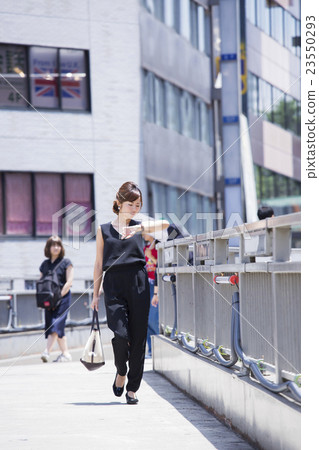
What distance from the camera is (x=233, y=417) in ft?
23.0

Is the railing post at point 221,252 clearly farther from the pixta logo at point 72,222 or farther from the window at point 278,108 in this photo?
the window at point 278,108

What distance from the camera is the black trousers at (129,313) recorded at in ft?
28.3

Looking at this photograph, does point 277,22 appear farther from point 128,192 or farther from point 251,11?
point 128,192

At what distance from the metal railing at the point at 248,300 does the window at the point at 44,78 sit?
18.1 meters

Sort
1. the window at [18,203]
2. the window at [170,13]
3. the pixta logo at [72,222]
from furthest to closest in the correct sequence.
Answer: the window at [170,13] → the pixta logo at [72,222] → the window at [18,203]

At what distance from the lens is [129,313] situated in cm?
874

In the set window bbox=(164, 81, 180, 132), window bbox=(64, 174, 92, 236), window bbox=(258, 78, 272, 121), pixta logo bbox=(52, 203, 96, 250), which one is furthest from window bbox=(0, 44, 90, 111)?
window bbox=(258, 78, 272, 121)

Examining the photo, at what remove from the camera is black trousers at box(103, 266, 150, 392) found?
8.62 meters

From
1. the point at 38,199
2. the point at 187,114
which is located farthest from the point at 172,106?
the point at 38,199

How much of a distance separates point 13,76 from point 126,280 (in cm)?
1996

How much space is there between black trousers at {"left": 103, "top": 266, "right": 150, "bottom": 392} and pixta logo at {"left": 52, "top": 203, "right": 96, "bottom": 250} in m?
19.9

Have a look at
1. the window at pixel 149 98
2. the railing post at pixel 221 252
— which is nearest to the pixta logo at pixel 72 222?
the window at pixel 149 98
